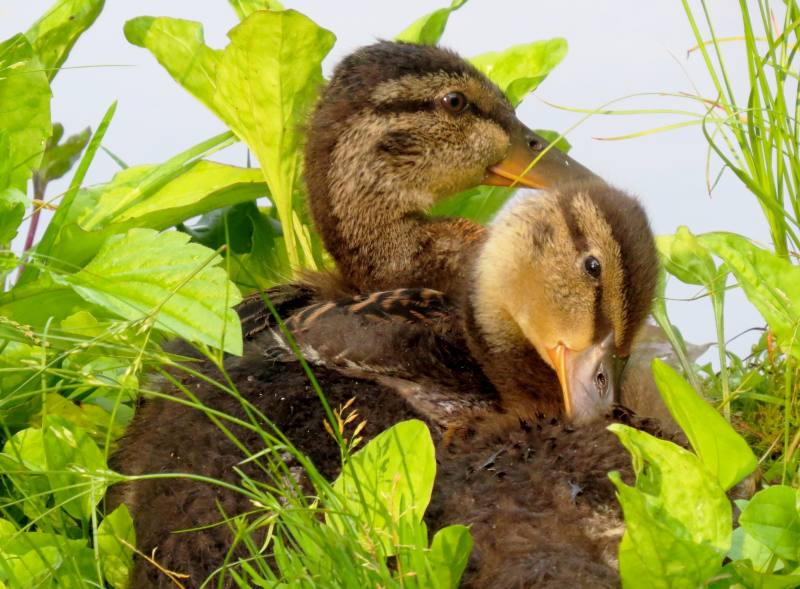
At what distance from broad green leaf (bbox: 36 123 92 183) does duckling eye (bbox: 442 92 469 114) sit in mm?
1395

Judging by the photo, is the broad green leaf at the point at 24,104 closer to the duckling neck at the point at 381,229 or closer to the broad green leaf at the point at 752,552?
the duckling neck at the point at 381,229

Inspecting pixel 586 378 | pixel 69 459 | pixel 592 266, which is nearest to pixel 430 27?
pixel 592 266

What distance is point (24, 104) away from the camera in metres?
3.20

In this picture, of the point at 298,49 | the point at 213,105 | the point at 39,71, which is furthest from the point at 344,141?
the point at 39,71

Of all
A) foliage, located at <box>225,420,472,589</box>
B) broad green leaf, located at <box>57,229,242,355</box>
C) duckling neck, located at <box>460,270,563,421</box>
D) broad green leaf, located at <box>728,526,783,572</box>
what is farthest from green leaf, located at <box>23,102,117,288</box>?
broad green leaf, located at <box>728,526,783,572</box>

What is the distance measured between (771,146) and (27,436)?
186 centimetres

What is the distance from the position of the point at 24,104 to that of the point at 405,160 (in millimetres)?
1023

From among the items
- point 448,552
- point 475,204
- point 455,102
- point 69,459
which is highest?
point 455,102

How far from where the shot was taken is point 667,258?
3.17m

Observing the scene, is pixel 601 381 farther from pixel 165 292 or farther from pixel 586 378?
pixel 165 292

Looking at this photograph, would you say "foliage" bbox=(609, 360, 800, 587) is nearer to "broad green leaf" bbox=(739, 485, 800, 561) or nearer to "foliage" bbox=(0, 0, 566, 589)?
"broad green leaf" bbox=(739, 485, 800, 561)

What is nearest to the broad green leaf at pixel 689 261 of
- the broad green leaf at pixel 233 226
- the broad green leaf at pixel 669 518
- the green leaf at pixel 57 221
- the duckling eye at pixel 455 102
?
the duckling eye at pixel 455 102

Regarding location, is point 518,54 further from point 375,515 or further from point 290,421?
point 375,515

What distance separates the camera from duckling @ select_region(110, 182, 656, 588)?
230cm
